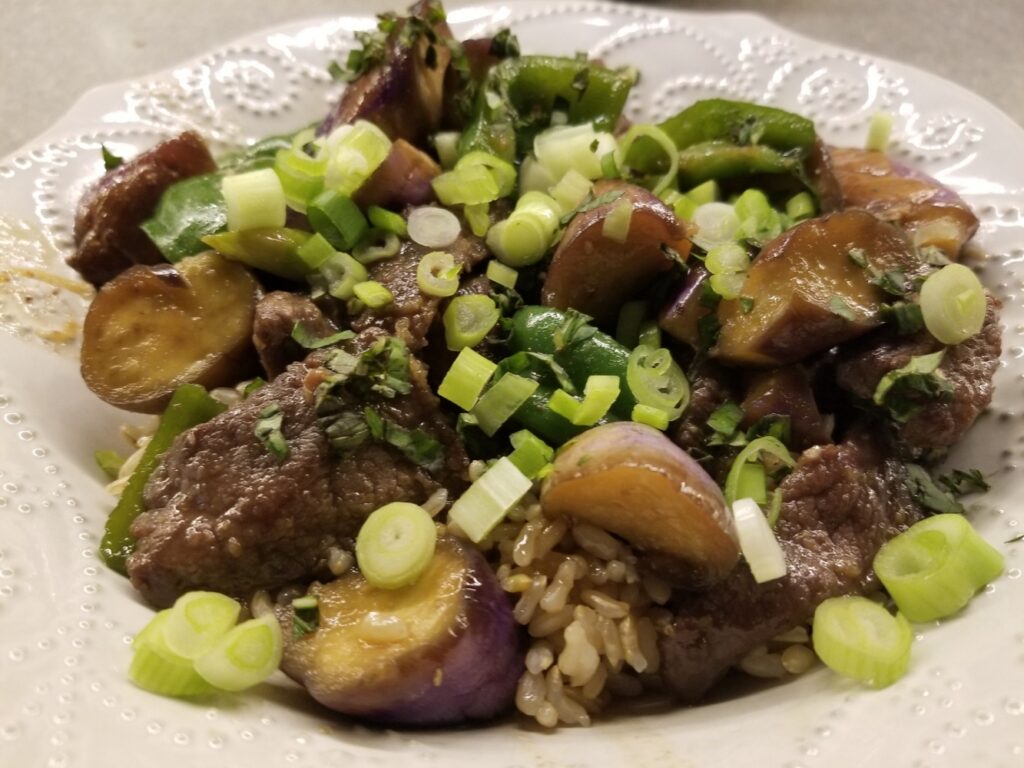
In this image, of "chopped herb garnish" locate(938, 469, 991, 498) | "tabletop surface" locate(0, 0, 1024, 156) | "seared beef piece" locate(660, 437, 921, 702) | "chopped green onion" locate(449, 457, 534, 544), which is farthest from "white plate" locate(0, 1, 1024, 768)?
"tabletop surface" locate(0, 0, 1024, 156)

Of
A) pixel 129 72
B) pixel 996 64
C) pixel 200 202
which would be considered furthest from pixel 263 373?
A: pixel 996 64

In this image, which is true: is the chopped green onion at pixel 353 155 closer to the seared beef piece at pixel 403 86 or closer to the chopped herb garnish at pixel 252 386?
the seared beef piece at pixel 403 86

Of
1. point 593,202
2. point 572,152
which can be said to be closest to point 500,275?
point 593,202

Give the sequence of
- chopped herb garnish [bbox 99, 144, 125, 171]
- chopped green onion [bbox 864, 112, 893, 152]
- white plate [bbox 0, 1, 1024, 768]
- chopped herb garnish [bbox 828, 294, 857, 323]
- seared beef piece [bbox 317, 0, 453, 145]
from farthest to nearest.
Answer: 1. chopped green onion [bbox 864, 112, 893, 152]
2. chopped herb garnish [bbox 99, 144, 125, 171]
3. seared beef piece [bbox 317, 0, 453, 145]
4. chopped herb garnish [bbox 828, 294, 857, 323]
5. white plate [bbox 0, 1, 1024, 768]

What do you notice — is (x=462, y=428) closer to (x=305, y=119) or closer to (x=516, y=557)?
(x=516, y=557)

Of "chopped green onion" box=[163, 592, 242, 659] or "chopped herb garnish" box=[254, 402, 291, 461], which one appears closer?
"chopped green onion" box=[163, 592, 242, 659]

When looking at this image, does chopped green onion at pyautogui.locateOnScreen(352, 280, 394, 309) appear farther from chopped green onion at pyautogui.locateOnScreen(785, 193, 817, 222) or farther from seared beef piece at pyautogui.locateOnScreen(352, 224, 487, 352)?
chopped green onion at pyautogui.locateOnScreen(785, 193, 817, 222)

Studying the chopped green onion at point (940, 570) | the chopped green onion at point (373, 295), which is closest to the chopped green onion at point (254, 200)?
the chopped green onion at point (373, 295)
